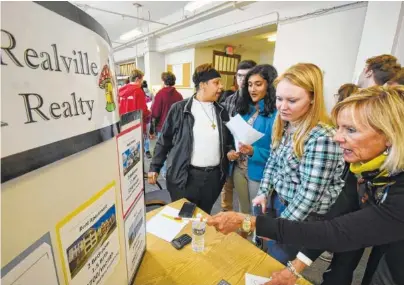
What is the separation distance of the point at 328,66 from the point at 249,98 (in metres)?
1.77

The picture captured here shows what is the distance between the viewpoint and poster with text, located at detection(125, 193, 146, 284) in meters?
0.66

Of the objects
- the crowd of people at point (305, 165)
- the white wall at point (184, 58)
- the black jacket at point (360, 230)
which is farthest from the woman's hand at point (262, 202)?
the white wall at point (184, 58)

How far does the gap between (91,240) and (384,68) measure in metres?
2.10

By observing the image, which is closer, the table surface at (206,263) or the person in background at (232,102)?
the table surface at (206,263)

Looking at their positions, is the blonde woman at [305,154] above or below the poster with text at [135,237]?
above

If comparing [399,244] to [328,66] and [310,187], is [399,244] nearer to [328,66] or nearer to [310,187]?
[310,187]

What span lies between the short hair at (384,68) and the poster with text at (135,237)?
74.5 inches

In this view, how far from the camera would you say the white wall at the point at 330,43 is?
2469mm

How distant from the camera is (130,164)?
25.1 inches

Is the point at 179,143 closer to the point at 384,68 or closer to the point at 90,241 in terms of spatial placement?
the point at 90,241

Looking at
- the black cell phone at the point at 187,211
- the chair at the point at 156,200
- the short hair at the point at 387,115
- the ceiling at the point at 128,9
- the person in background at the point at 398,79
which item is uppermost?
the ceiling at the point at 128,9

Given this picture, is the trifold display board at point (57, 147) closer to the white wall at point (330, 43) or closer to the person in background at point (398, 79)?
the person in background at point (398, 79)

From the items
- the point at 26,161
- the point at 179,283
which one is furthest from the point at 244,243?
the point at 26,161

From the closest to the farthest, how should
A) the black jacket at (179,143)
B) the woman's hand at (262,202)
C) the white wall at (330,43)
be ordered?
the woman's hand at (262,202)
the black jacket at (179,143)
the white wall at (330,43)
